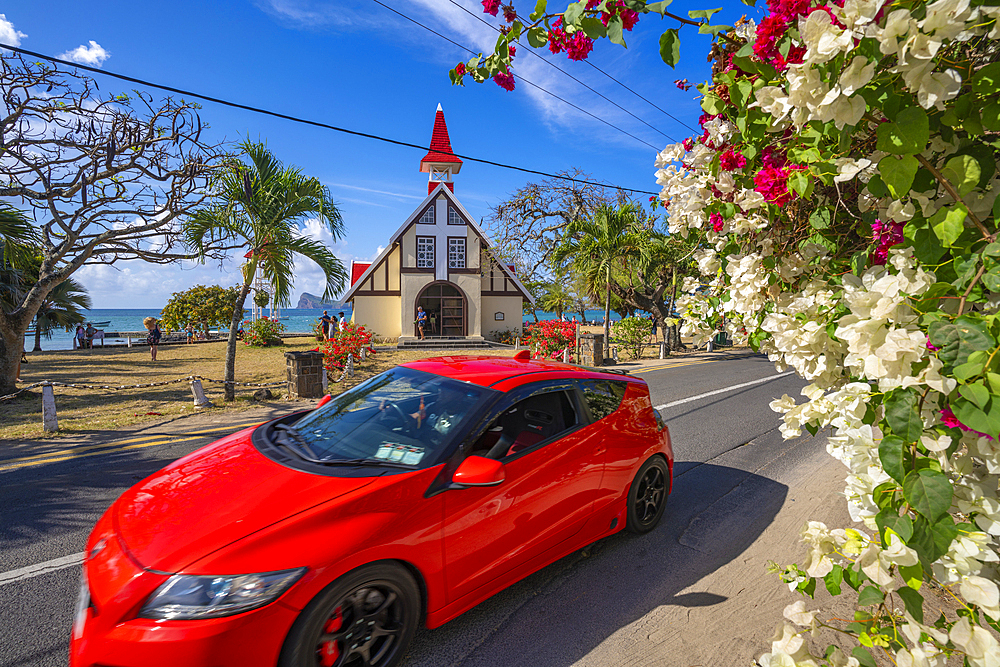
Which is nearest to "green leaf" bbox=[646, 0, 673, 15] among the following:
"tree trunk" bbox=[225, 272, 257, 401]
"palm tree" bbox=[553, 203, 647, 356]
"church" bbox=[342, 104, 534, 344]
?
"tree trunk" bbox=[225, 272, 257, 401]

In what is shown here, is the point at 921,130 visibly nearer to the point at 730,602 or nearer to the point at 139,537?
the point at 730,602

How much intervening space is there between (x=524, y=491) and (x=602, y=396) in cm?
130

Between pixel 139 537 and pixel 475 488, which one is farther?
pixel 475 488

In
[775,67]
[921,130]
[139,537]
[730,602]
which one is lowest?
[730,602]

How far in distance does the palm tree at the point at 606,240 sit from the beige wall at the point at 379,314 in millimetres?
12669

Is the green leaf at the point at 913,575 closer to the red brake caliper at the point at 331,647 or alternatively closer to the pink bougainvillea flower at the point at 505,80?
the red brake caliper at the point at 331,647

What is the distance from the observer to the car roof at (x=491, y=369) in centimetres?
360

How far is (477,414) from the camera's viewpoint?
316cm

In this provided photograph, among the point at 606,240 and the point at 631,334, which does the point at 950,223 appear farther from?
the point at 631,334

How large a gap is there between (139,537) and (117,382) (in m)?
13.8

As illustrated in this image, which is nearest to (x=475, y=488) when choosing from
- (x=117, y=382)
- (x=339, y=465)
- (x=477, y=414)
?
(x=477, y=414)

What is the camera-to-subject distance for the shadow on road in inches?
110

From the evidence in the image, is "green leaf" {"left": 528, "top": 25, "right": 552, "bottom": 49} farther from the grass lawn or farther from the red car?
the grass lawn

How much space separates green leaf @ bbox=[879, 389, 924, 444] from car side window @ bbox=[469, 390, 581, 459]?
7.13 feet
